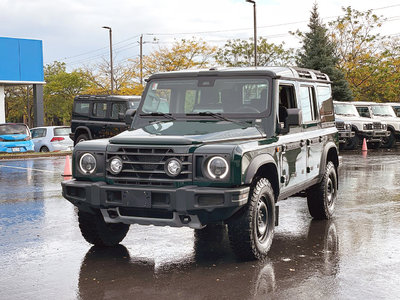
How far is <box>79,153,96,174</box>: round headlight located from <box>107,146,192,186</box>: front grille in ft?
0.75

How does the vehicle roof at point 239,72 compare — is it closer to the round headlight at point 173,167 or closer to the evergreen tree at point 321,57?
the round headlight at point 173,167

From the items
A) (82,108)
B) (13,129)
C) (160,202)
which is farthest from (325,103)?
(13,129)

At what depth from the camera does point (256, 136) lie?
21.0ft

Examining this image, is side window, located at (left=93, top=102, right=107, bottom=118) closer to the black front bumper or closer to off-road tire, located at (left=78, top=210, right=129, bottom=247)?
off-road tire, located at (left=78, top=210, right=129, bottom=247)

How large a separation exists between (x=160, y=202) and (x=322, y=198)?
350cm

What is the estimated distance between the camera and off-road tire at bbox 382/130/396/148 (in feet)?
88.6

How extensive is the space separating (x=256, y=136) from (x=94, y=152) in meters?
1.80

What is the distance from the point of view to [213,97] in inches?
274

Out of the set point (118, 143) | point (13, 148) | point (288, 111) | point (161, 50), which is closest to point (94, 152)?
point (118, 143)

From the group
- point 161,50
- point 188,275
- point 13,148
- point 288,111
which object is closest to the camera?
point 188,275

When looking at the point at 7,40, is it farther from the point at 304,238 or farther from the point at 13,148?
the point at 304,238

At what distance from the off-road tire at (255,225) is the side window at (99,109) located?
575 inches

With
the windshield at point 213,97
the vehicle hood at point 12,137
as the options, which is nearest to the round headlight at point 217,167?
the windshield at point 213,97

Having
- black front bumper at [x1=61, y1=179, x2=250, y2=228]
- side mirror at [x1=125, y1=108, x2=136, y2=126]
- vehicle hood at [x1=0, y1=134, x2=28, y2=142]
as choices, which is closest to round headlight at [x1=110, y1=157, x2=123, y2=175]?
black front bumper at [x1=61, y1=179, x2=250, y2=228]
